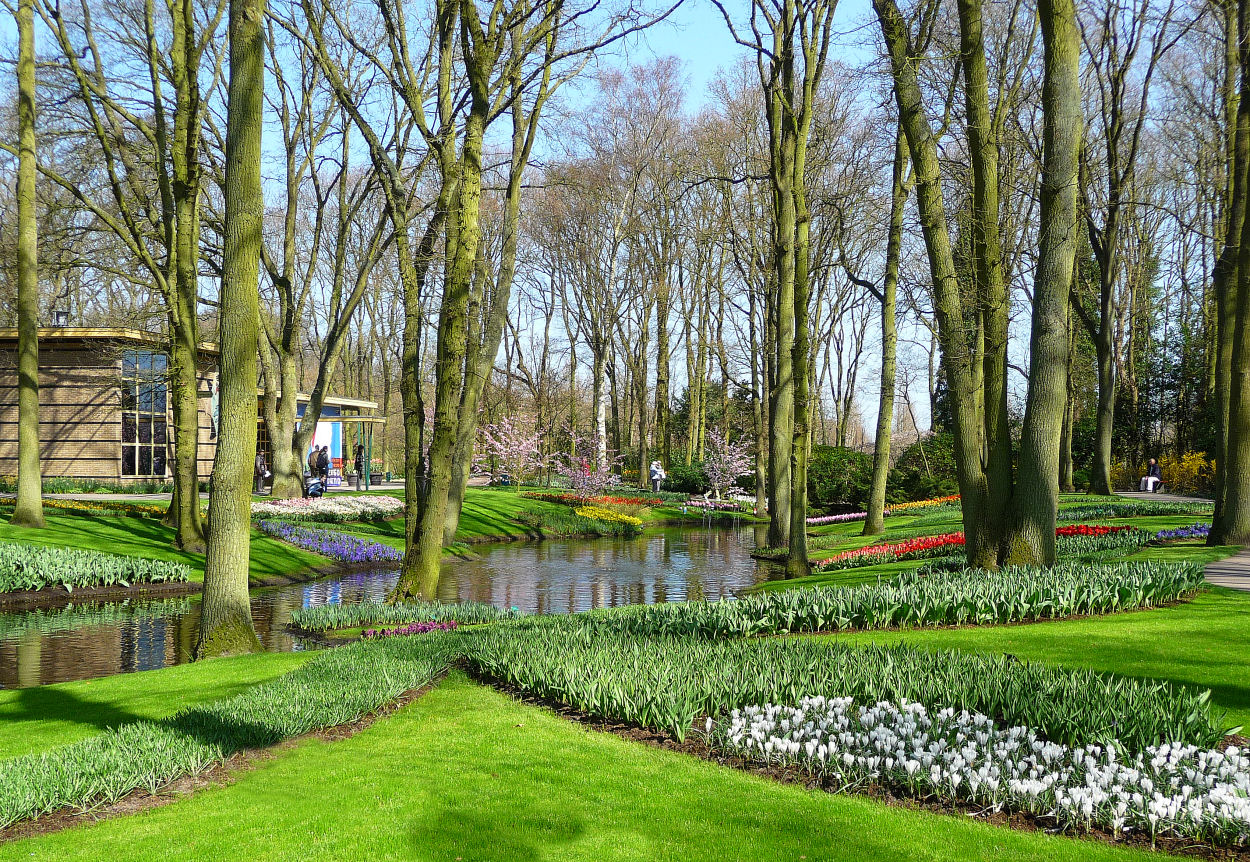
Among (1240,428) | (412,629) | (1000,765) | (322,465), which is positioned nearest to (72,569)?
(412,629)

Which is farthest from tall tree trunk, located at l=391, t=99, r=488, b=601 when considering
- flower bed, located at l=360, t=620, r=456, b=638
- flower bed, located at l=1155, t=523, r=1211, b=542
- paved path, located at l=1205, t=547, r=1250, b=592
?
flower bed, located at l=1155, t=523, r=1211, b=542

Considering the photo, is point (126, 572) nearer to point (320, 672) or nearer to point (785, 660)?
point (320, 672)

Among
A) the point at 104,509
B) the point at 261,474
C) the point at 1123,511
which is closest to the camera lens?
the point at 1123,511

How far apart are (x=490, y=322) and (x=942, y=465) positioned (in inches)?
750

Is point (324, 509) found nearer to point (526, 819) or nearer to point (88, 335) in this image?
point (88, 335)

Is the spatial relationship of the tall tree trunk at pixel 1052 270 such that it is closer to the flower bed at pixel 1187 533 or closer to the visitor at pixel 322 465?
the flower bed at pixel 1187 533

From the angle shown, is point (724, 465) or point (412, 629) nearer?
point (412, 629)

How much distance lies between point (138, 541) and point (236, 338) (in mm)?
9640

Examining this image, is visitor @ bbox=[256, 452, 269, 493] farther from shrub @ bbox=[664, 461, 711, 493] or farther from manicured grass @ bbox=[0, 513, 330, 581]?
shrub @ bbox=[664, 461, 711, 493]

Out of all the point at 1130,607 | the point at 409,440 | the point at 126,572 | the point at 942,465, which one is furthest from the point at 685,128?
the point at 1130,607

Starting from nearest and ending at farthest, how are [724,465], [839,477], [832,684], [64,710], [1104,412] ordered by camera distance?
[832,684] < [64,710] < [1104,412] < [839,477] < [724,465]

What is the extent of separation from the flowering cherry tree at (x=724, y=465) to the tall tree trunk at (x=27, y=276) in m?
22.6

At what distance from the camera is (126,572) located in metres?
13.9

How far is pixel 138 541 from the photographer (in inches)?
623
